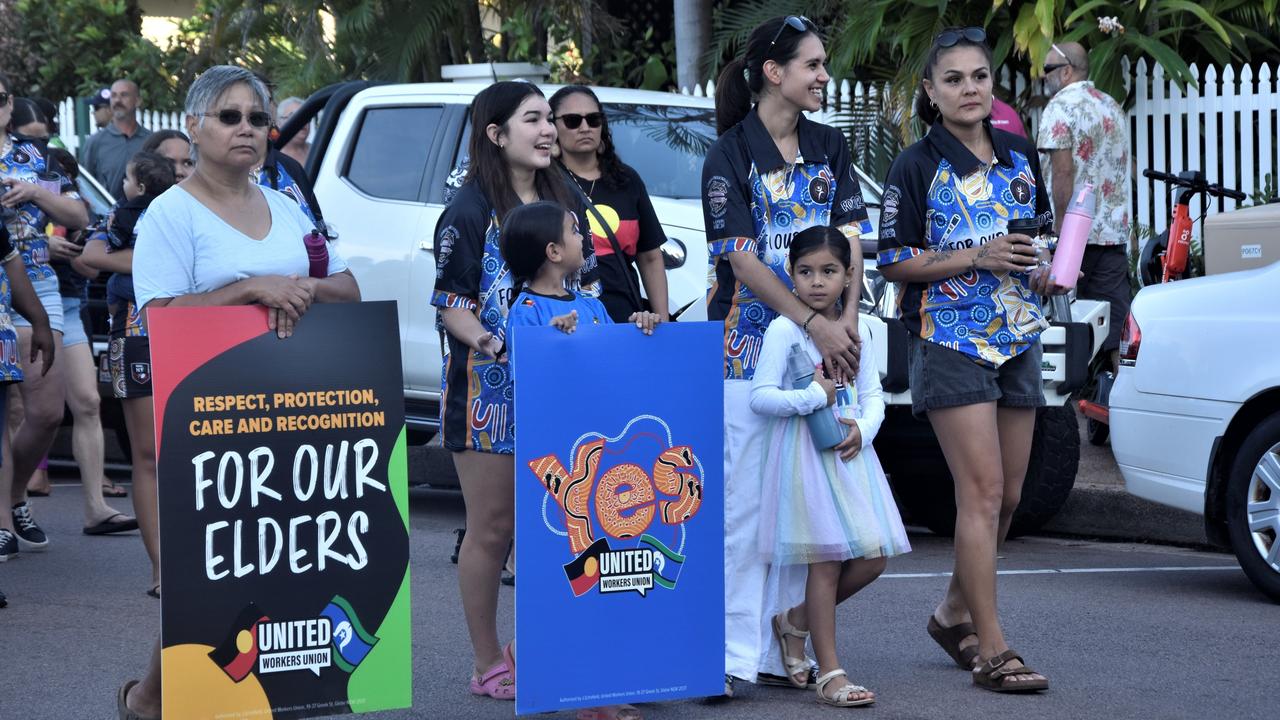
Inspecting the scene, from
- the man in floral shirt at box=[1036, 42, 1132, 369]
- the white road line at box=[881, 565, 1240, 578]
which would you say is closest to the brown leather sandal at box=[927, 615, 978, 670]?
the white road line at box=[881, 565, 1240, 578]

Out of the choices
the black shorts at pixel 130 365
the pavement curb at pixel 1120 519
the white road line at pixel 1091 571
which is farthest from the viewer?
the pavement curb at pixel 1120 519

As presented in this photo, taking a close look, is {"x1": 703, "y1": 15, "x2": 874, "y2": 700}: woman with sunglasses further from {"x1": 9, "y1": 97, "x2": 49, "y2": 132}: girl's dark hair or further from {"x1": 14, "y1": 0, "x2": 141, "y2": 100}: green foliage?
{"x1": 14, "y1": 0, "x2": 141, "y2": 100}: green foliage

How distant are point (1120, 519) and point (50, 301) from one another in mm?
5327

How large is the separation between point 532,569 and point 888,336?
3305 millimetres

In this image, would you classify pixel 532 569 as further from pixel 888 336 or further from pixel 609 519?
pixel 888 336

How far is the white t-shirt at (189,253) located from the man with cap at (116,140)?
31.5 ft

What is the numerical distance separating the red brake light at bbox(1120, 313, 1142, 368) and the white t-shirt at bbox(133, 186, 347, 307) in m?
4.12

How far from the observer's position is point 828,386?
5.39m

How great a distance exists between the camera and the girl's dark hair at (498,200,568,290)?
16.9 ft

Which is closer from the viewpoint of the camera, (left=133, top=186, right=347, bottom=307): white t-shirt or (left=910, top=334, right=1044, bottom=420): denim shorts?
(left=133, top=186, right=347, bottom=307): white t-shirt

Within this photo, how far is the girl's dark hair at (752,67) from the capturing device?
5688 millimetres

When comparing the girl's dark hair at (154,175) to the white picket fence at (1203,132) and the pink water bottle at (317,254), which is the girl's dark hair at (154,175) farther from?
the white picket fence at (1203,132)

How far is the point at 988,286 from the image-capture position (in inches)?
219

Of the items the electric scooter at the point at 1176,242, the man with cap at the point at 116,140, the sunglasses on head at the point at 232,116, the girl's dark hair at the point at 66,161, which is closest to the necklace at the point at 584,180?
the sunglasses on head at the point at 232,116
